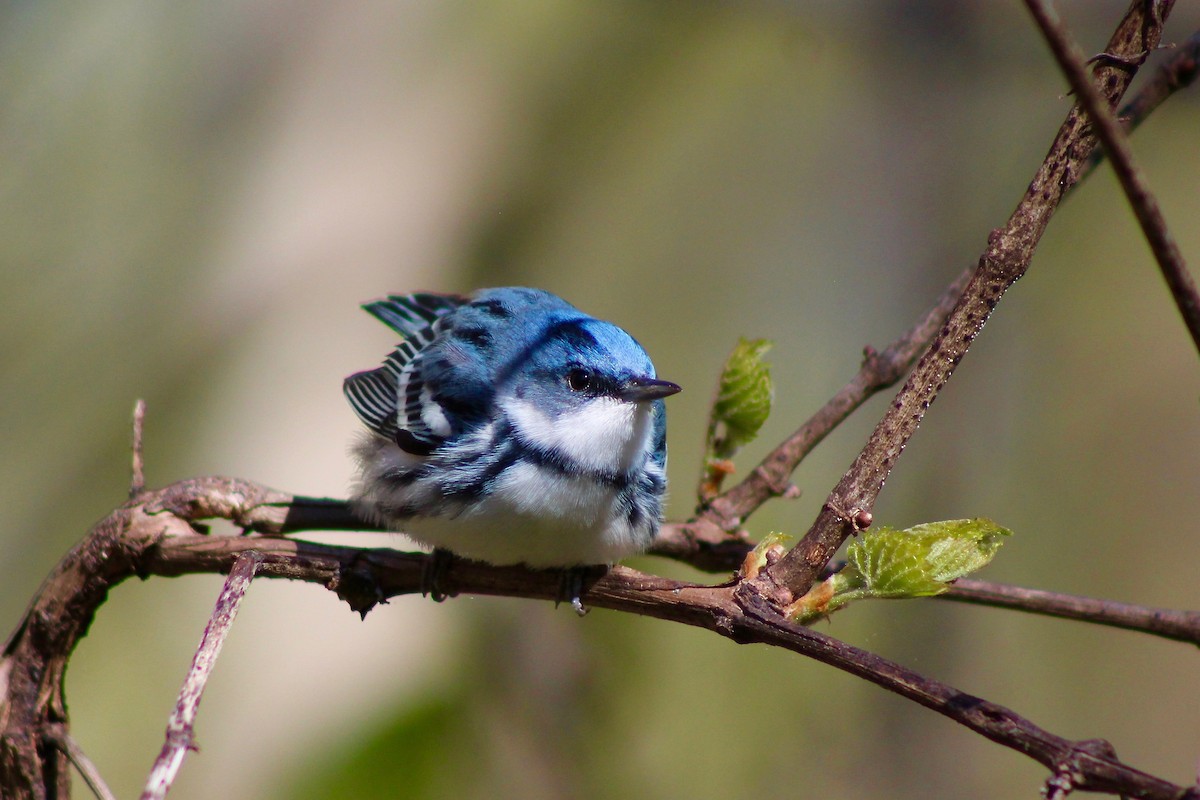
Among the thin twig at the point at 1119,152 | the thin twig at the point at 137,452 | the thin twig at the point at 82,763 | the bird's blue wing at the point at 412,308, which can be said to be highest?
the bird's blue wing at the point at 412,308

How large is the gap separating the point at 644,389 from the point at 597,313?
2.46 m

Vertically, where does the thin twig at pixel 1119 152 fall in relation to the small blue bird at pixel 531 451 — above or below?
above

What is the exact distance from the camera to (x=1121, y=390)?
4520mm

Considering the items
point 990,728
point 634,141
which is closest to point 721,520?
point 990,728

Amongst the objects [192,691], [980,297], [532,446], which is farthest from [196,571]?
[980,297]

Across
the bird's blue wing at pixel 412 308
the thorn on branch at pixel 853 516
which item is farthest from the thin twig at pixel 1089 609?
the bird's blue wing at pixel 412 308

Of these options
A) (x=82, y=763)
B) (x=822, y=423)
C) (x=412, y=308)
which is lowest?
(x=82, y=763)

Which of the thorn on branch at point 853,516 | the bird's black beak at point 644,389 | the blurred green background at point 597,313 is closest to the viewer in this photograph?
the thorn on branch at point 853,516

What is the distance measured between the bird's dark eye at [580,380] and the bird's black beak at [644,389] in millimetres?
86

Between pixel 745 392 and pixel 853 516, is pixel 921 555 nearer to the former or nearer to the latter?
pixel 853 516

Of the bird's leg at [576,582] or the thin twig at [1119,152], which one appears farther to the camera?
the bird's leg at [576,582]

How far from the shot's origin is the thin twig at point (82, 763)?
144 centimetres

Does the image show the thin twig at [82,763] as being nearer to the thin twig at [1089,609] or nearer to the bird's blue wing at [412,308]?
the thin twig at [1089,609]

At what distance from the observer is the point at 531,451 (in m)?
2.26
